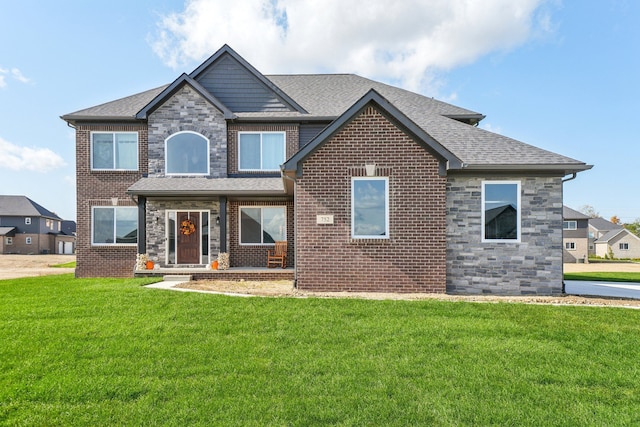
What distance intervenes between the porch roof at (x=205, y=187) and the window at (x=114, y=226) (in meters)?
1.75

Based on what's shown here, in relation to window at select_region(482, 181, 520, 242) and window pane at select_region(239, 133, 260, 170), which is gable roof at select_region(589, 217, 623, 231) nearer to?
window at select_region(482, 181, 520, 242)

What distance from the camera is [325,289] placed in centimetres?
1043

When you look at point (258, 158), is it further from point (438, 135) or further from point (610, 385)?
point (610, 385)

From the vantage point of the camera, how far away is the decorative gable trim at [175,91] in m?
14.9

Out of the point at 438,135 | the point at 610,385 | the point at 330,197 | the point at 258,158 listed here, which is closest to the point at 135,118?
the point at 258,158

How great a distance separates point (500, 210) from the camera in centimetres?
1066

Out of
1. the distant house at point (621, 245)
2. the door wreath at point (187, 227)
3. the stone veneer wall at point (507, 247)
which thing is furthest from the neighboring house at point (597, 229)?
the door wreath at point (187, 227)

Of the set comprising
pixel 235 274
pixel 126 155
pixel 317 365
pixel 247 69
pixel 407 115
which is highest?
pixel 247 69

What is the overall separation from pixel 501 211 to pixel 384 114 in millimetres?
4209

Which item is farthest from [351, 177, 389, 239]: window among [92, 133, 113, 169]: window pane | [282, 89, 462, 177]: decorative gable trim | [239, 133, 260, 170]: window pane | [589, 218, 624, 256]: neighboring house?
[589, 218, 624, 256]: neighboring house

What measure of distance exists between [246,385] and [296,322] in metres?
2.55

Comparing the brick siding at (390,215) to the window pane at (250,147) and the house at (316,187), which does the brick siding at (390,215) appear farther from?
the window pane at (250,147)

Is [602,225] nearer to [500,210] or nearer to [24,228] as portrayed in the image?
[500,210]

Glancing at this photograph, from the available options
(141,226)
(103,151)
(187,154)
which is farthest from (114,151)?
(141,226)
